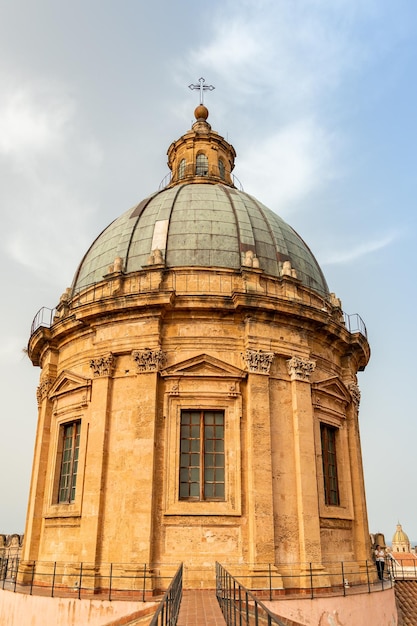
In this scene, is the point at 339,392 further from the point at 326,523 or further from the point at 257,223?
the point at 257,223

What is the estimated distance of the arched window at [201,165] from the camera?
2927 cm

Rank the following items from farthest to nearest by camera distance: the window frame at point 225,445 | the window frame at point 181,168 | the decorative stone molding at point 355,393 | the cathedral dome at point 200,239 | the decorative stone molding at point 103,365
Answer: the window frame at point 181,168, the decorative stone molding at point 355,393, the cathedral dome at point 200,239, the decorative stone molding at point 103,365, the window frame at point 225,445

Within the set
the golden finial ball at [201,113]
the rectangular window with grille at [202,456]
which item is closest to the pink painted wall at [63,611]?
the rectangular window with grille at [202,456]

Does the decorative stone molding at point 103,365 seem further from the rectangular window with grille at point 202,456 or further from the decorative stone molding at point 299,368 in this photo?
the decorative stone molding at point 299,368

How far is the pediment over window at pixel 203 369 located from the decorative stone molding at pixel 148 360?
0.31 meters

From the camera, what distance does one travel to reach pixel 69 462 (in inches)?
766

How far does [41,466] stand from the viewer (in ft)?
66.3

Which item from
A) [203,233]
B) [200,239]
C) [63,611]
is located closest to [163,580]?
[63,611]

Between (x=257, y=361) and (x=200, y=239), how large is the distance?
5646 millimetres

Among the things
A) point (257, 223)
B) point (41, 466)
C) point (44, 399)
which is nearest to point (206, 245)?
point (257, 223)

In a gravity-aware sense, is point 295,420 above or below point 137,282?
below

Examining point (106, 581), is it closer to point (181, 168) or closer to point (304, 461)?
point (304, 461)

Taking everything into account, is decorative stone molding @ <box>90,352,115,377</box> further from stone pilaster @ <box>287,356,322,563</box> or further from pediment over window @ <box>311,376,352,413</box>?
pediment over window @ <box>311,376,352,413</box>

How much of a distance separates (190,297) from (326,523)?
8.49m
